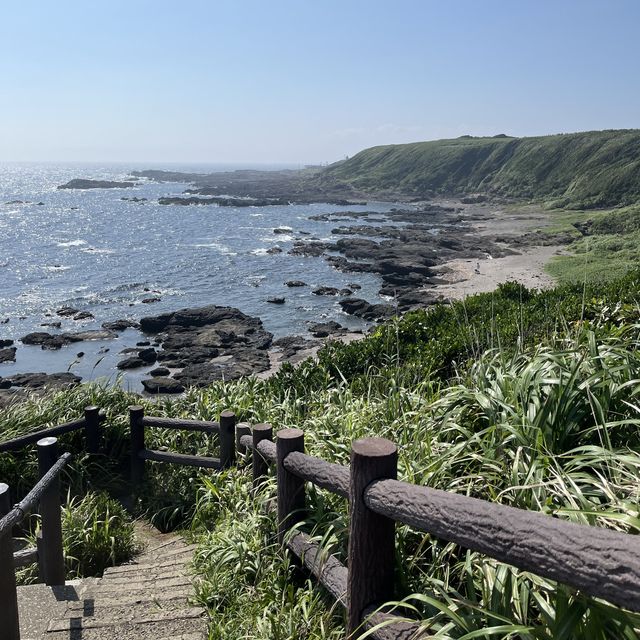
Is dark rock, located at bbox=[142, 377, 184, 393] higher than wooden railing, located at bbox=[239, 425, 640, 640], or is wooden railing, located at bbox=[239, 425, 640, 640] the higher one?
wooden railing, located at bbox=[239, 425, 640, 640]

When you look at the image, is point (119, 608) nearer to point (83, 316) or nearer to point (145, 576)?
point (145, 576)

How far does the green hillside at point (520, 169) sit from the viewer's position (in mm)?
73938

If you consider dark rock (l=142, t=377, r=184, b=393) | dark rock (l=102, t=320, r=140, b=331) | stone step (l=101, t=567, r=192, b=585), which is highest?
stone step (l=101, t=567, r=192, b=585)

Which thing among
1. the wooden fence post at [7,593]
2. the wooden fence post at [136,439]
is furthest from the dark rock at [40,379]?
the wooden fence post at [7,593]

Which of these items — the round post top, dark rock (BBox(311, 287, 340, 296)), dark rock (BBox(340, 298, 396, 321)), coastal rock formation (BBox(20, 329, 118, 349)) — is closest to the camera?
the round post top

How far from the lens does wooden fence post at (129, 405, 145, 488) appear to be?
641cm

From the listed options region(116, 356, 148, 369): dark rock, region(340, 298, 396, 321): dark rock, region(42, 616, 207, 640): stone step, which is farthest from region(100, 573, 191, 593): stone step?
region(340, 298, 396, 321): dark rock

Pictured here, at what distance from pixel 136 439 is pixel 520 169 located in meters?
Answer: 98.2

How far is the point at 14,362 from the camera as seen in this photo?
2403 centimetres

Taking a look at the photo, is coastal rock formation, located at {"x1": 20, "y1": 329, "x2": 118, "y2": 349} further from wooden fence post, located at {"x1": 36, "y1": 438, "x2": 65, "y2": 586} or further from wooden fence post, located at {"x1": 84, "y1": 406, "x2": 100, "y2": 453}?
wooden fence post, located at {"x1": 36, "y1": 438, "x2": 65, "y2": 586}

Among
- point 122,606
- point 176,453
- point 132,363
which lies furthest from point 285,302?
point 122,606

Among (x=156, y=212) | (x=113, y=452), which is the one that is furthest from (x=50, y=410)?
(x=156, y=212)

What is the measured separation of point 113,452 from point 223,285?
30.7 metres

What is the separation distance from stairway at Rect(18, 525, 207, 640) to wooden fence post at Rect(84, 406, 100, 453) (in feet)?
8.37
